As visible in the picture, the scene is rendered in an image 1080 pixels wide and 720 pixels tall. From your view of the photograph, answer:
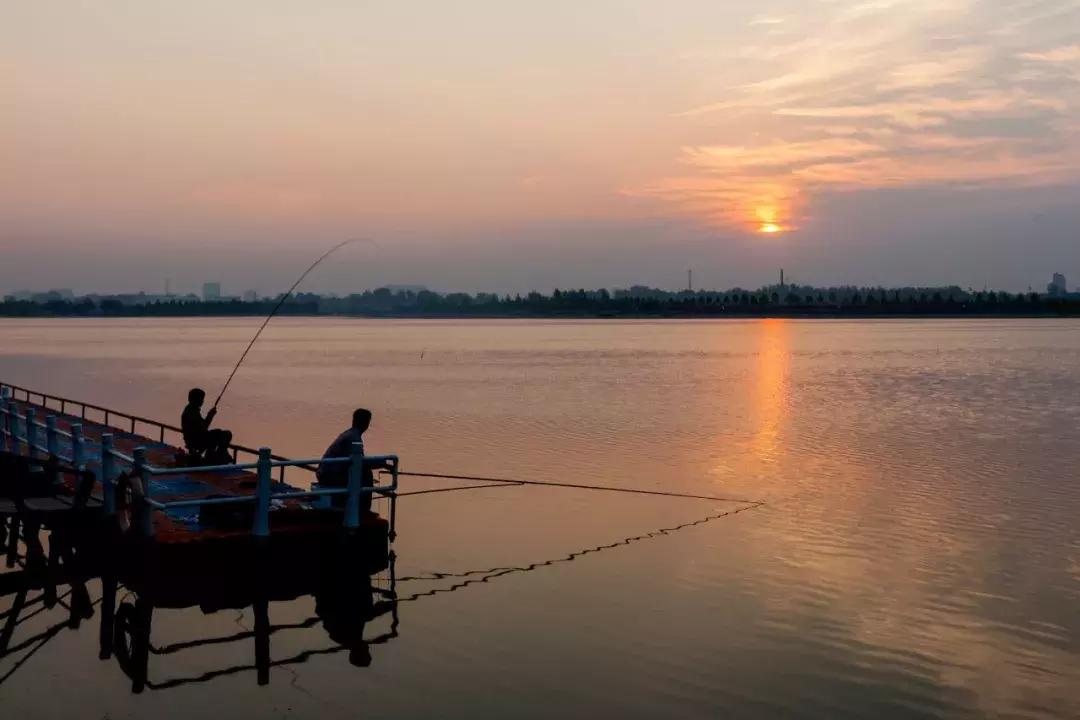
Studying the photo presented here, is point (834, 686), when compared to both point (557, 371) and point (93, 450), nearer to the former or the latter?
point (93, 450)

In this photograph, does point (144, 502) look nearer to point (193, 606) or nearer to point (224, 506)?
point (224, 506)

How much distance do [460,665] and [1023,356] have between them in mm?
121786

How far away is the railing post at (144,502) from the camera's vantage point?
51.0 ft

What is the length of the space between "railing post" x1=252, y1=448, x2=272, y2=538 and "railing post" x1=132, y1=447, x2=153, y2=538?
1532 mm

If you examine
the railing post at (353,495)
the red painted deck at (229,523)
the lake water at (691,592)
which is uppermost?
the railing post at (353,495)

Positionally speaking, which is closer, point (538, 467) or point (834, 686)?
point (834, 686)

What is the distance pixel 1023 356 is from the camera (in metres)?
123

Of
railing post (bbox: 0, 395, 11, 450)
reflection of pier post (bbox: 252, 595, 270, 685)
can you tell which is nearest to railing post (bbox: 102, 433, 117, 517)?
reflection of pier post (bbox: 252, 595, 270, 685)

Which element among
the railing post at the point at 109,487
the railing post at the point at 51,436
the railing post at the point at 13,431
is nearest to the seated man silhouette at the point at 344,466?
the railing post at the point at 109,487

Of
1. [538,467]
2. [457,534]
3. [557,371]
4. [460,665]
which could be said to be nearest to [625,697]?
[460,665]

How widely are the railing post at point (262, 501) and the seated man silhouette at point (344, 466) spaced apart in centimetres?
135

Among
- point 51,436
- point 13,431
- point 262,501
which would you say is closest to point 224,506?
point 262,501

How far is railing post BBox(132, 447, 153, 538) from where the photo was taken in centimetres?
1553

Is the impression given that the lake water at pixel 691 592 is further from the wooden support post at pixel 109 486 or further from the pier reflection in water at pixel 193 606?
the wooden support post at pixel 109 486
